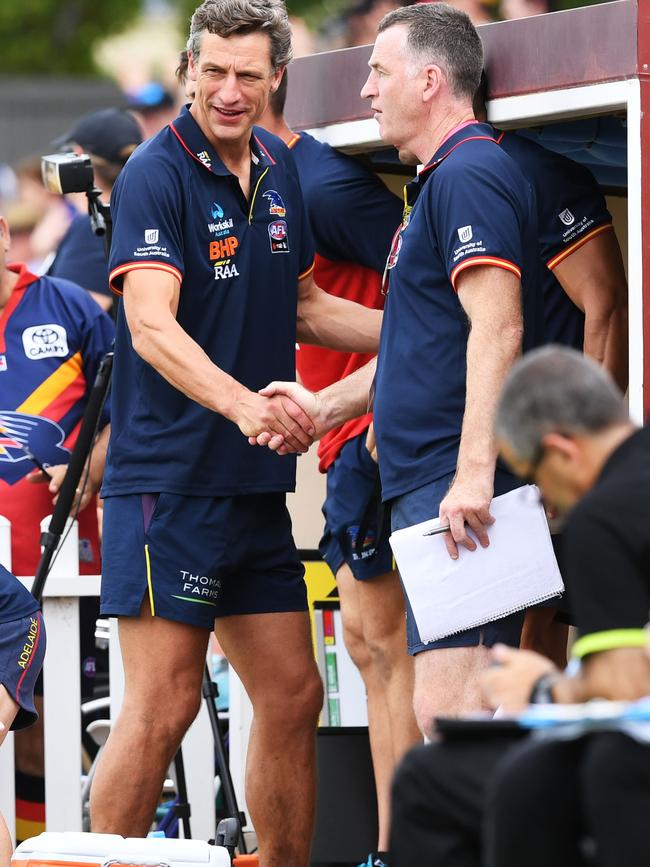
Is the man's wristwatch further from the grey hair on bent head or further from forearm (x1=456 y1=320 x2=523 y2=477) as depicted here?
the grey hair on bent head

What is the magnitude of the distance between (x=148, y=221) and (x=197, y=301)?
0.27 metres

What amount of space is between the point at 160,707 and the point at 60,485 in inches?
63.6

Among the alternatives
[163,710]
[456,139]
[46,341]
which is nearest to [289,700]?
[163,710]

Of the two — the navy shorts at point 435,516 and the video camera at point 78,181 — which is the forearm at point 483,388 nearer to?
the navy shorts at point 435,516

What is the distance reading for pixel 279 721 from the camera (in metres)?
4.79

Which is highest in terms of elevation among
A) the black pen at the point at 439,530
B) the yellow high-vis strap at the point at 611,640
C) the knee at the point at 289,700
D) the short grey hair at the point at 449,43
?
the short grey hair at the point at 449,43

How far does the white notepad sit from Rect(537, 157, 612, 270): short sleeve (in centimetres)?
94

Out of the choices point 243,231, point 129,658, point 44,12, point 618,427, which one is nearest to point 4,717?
point 129,658

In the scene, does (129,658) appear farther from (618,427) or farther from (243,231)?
(618,427)

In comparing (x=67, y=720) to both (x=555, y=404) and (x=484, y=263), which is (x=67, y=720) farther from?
(x=555, y=404)

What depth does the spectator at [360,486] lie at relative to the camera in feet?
16.7

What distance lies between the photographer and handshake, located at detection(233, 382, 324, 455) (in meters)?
4.48

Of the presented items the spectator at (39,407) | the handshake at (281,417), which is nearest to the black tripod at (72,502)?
the spectator at (39,407)

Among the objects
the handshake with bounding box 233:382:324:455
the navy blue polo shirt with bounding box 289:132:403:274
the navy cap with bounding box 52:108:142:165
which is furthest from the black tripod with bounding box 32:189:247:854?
the navy cap with bounding box 52:108:142:165
